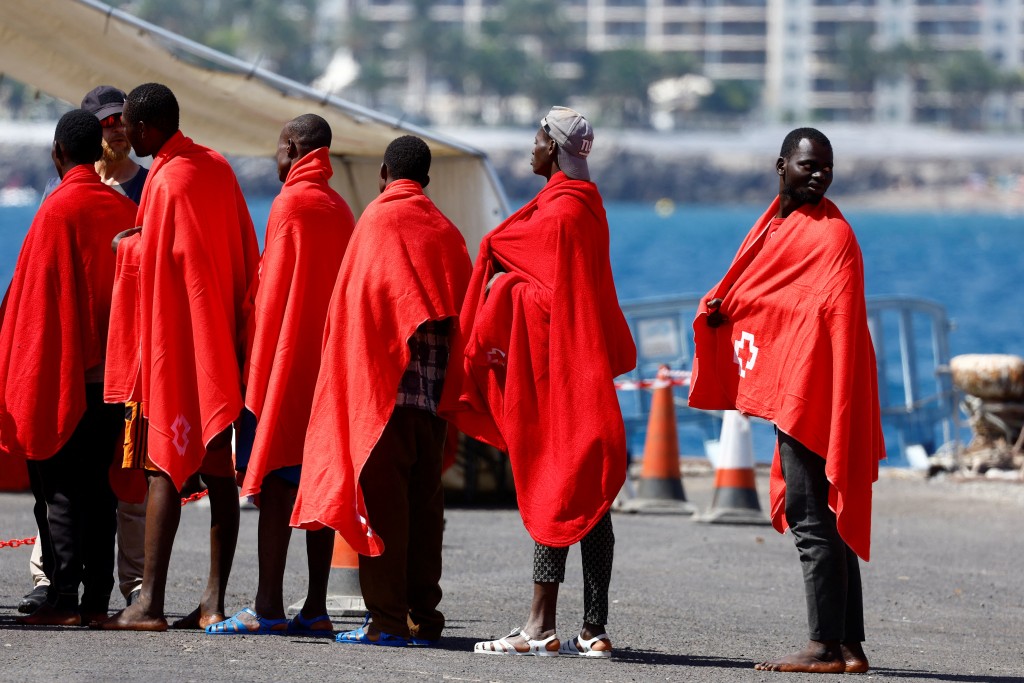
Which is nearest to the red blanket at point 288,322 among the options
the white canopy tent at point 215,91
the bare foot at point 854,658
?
the bare foot at point 854,658

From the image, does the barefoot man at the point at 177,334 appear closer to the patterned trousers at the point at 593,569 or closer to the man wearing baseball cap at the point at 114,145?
the man wearing baseball cap at the point at 114,145

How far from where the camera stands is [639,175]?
581 ft

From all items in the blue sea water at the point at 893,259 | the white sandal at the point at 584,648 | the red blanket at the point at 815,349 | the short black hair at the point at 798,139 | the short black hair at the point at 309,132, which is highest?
the blue sea water at the point at 893,259

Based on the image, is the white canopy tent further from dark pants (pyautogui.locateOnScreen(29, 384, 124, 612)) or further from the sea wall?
the sea wall

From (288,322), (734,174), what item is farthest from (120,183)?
(734,174)

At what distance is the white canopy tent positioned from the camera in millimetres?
9852

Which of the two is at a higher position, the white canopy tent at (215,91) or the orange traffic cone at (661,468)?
the white canopy tent at (215,91)

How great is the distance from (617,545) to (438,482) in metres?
4.27

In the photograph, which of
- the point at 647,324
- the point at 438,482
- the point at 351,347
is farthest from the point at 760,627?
the point at 647,324

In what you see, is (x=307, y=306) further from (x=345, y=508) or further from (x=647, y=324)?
(x=647, y=324)

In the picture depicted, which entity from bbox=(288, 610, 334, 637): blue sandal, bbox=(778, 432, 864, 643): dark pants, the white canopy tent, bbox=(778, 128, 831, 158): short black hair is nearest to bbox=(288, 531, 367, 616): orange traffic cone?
bbox=(288, 610, 334, 637): blue sandal

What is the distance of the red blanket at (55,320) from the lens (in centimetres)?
691

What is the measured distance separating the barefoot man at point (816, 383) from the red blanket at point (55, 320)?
2402 millimetres

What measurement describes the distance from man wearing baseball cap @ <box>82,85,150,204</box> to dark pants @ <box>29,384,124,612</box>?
3.11 feet
